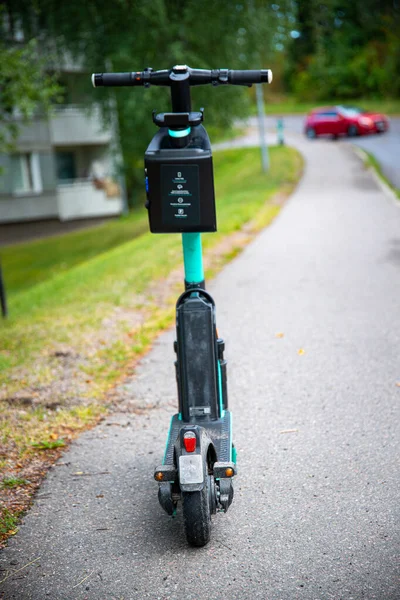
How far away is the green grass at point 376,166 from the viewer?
1694cm

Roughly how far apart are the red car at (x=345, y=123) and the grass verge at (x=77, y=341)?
64.7 feet

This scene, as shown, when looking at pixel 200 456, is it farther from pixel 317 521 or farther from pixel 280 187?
pixel 280 187

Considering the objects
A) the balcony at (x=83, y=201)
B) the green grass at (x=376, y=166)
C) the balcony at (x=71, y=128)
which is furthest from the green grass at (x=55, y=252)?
the green grass at (x=376, y=166)

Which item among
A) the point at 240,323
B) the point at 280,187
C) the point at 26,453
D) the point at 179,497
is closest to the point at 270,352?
the point at 240,323

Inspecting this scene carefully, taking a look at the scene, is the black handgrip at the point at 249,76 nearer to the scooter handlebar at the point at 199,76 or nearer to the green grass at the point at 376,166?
the scooter handlebar at the point at 199,76

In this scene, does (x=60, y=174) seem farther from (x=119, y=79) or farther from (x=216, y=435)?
(x=216, y=435)

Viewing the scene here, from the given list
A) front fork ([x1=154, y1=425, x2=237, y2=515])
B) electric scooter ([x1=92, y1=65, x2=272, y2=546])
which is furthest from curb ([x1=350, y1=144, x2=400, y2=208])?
front fork ([x1=154, y1=425, x2=237, y2=515])

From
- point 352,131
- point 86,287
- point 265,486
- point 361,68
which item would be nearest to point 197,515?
point 265,486

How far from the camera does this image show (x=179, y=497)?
10.9ft

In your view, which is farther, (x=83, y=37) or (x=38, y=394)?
(x=83, y=37)

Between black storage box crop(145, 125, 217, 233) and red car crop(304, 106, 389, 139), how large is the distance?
30073 millimetres

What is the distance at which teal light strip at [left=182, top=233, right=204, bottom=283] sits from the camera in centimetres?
342

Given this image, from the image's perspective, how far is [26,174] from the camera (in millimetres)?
25500

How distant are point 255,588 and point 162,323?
4408 mm
